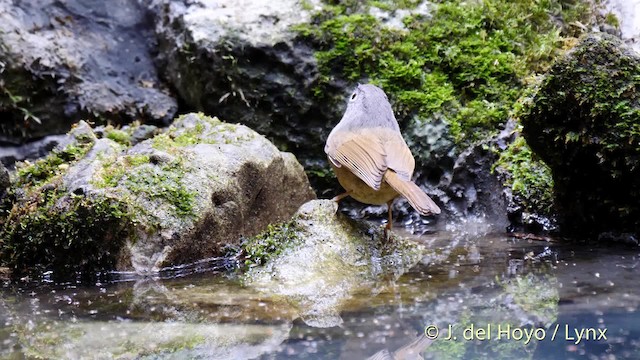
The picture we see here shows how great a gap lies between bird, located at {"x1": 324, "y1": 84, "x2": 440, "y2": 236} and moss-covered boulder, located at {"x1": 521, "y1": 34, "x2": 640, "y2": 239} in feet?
3.75

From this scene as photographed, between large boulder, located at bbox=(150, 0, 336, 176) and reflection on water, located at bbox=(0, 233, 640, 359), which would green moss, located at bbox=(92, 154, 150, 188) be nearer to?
reflection on water, located at bbox=(0, 233, 640, 359)

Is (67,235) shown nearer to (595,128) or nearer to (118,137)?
(118,137)

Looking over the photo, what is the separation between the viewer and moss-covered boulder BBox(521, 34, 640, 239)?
192 inches

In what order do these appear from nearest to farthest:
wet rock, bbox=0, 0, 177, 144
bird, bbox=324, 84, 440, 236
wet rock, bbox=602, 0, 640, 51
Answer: bird, bbox=324, 84, 440, 236 < wet rock, bbox=602, 0, 640, 51 < wet rock, bbox=0, 0, 177, 144

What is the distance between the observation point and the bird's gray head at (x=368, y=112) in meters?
5.04

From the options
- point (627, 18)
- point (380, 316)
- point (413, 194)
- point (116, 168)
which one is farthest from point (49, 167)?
point (627, 18)

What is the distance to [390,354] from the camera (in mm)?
2771

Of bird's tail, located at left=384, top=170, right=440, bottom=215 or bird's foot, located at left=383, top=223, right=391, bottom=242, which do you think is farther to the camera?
bird's foot, located at left=383, top=223, right=391, bottom=242

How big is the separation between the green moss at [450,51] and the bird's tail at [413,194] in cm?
262

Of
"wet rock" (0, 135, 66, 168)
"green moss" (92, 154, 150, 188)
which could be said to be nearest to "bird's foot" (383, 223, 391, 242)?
"green moss" (92, 154, 150, 188)

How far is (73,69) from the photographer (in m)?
7.77

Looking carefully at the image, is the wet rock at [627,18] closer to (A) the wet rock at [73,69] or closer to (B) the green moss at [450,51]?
(B) the green moss at [450,51]

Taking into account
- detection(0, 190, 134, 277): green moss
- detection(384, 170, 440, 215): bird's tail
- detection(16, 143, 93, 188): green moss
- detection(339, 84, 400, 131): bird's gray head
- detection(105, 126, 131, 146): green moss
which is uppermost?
detection(339, 84, 400, 131): bird's gray head

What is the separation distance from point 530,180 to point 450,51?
6.75 ft
